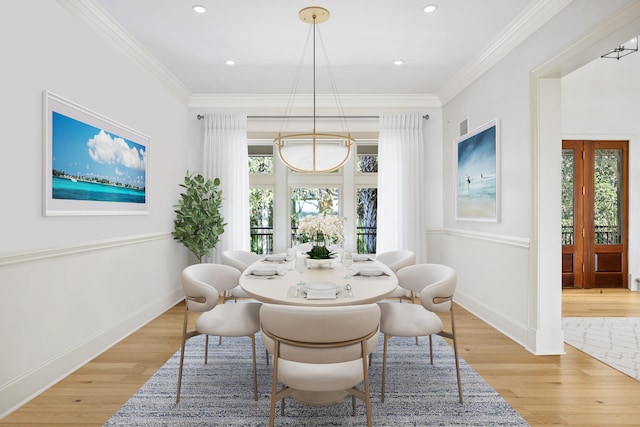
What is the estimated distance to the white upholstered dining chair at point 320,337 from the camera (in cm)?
163

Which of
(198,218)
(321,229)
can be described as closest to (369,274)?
(321,229)

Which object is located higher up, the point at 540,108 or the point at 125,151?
the point at 540,108

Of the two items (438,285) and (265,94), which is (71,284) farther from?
(265,94)

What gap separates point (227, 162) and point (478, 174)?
3252 mm

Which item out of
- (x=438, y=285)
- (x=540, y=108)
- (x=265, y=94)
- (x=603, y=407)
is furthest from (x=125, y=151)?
(x=603, y=407)

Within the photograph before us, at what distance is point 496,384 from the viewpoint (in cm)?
255

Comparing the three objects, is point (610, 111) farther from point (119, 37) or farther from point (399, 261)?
point (119, 37)

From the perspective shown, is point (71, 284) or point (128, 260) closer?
point (71, 284)

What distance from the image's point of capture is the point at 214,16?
3.10 m

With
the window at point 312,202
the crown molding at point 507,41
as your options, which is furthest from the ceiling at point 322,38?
the window at point 312,202

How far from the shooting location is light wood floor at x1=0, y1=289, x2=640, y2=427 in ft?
7.04

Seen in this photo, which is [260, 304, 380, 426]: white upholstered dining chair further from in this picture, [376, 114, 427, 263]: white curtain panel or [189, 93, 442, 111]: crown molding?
[189, 93, 442, 111]: crown molding

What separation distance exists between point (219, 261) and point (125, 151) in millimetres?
2142

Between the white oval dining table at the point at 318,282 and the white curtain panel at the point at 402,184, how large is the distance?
231cm
